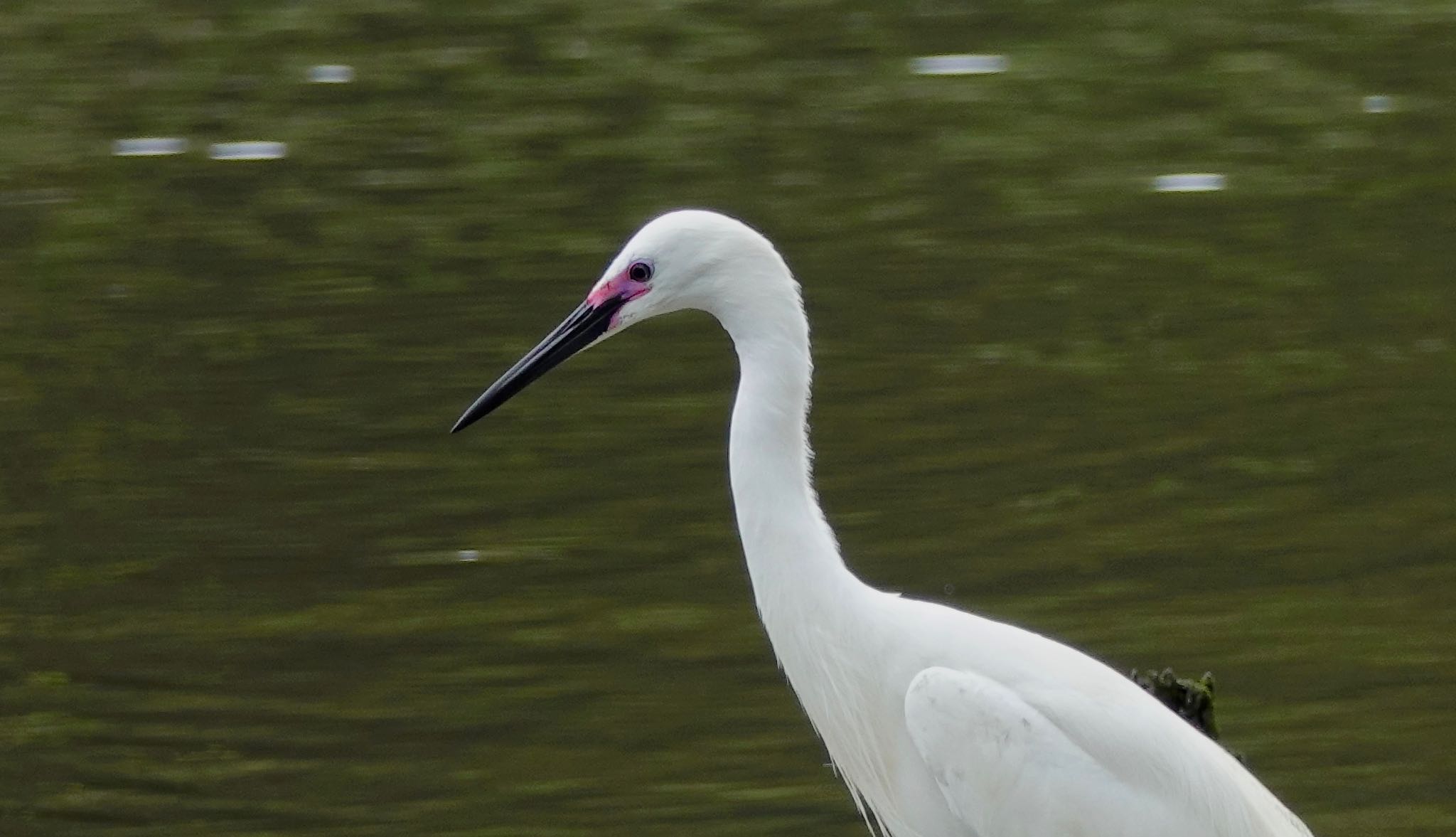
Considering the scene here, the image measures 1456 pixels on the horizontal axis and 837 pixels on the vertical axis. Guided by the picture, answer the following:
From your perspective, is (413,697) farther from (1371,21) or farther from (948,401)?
(1371,21)

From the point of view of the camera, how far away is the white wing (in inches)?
181

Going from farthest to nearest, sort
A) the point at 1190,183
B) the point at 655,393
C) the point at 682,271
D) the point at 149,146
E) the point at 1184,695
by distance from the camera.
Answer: the point at 149,146 < the point at 1190,183 < the point at 655,393 < the point at 1184,695 < the point at 682,271

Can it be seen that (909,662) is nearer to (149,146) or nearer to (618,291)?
(618,291)

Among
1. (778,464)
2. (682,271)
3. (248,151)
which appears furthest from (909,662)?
(248,151)

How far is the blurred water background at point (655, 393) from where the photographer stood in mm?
6914

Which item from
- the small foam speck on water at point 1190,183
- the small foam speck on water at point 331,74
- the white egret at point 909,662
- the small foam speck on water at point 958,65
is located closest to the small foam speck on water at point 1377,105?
the small foam speck on water at point 1190,183

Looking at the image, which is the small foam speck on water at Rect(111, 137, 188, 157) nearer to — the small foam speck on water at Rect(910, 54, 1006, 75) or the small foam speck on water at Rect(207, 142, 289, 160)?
the small foam speck on water at Rect(207, 142, 289, 160)

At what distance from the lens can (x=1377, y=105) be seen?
11.3 meters

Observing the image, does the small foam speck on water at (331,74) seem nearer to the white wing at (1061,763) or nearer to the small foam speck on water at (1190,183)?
the small foam speck on water at (1190,183)

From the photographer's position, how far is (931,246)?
9938 millimetres

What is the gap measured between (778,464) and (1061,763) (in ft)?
2.60

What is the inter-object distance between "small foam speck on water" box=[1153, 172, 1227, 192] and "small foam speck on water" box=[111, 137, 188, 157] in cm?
452

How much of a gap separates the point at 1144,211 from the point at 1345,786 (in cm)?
426

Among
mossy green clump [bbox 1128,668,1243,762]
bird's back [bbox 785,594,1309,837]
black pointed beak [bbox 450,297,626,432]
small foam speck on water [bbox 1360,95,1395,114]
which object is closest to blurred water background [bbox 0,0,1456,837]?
small foam speck on water [bbox 1360,95,1395,114]
